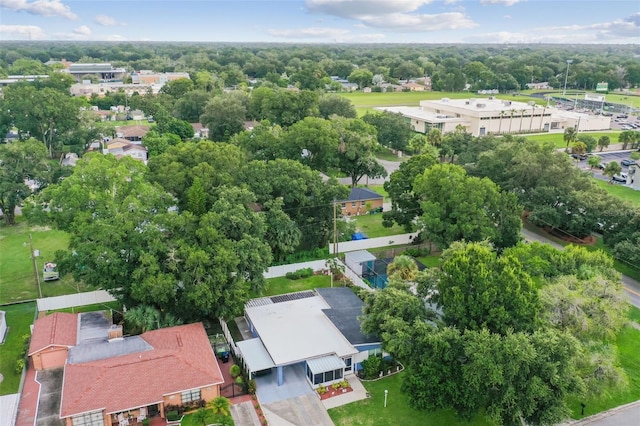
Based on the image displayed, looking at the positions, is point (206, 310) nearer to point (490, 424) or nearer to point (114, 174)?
point (114, 174)

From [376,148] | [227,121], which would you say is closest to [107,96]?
[227,121]

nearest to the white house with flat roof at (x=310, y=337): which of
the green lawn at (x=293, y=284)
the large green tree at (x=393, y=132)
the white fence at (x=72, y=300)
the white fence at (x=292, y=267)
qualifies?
the green lawn at (x=293, y=284)

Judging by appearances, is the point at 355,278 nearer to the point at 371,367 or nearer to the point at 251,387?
the point at 371,367

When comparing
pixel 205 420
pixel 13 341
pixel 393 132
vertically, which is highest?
pixel 393 132

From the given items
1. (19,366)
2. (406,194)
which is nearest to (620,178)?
(406,194)

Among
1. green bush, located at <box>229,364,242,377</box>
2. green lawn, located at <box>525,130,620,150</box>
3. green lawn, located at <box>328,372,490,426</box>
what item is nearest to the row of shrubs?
green bush, located at <box>229,364,242,377</box>

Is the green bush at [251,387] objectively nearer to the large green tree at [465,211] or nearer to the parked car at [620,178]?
the large green tree at [465,211]
